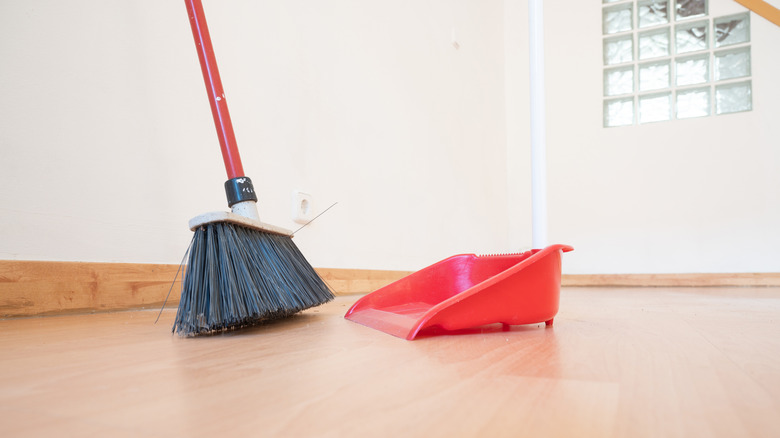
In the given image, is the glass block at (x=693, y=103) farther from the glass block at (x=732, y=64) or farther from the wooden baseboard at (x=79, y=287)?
the wooden baseboard at (x=79, y=287)

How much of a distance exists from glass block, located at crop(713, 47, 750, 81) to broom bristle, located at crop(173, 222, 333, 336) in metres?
2.70

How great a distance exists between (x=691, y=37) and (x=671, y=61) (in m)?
0.15

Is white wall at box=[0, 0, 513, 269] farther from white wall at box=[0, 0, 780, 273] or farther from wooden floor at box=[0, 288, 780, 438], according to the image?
wooden floor at box=[0, 288, 780, 438]

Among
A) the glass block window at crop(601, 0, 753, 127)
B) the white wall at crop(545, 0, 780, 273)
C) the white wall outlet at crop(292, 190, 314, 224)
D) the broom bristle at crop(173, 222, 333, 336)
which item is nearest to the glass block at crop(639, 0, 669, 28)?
the glass block window at crop(601, 0, 753, 127)

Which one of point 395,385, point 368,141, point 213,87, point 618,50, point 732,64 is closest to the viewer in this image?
point 395,385

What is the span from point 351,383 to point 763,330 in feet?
1.70

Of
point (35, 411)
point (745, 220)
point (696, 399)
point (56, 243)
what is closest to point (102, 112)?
point (56, 243)

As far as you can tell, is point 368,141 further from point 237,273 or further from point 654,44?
point 654,44

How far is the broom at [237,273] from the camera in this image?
1.85 ft

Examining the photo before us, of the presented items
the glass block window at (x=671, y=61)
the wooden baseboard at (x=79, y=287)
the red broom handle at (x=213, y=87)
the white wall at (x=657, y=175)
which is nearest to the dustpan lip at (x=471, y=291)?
the red broom handle at (x=213, y=87)

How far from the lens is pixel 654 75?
261 centimetres

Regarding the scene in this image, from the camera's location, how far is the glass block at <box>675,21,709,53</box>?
2.53 metres

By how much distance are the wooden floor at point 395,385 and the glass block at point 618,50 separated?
8.24 feet

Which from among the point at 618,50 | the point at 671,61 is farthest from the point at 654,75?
the point at 618,50
